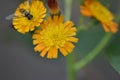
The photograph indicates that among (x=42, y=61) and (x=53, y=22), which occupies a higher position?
(x=53, y=22)

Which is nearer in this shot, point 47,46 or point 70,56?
point 47,46

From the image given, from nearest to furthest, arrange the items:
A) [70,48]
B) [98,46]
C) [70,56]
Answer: [70,48], [70,56], [98,46]

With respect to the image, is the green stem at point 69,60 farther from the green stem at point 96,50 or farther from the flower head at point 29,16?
the flower head at point 29,16

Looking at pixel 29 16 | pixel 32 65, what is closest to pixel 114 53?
pixel 29 16

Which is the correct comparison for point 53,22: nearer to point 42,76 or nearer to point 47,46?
point 47,46

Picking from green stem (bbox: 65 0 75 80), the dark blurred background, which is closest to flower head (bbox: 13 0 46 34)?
green stem (bbox: 65 0 75 80)

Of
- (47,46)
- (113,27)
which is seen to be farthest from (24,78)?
(47,46)

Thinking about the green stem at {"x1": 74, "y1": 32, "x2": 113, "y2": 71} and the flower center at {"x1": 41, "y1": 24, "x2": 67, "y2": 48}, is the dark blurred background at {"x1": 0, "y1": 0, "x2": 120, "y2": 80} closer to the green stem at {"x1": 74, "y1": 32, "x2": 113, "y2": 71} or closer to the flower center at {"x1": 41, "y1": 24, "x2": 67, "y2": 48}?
the green stem at {"x1": 74, "y1": 32, "x2": 113, "y2": 71}

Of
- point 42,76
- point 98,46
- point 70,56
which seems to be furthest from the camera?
point 42,76

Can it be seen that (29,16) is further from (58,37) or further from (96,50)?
(96,50)
